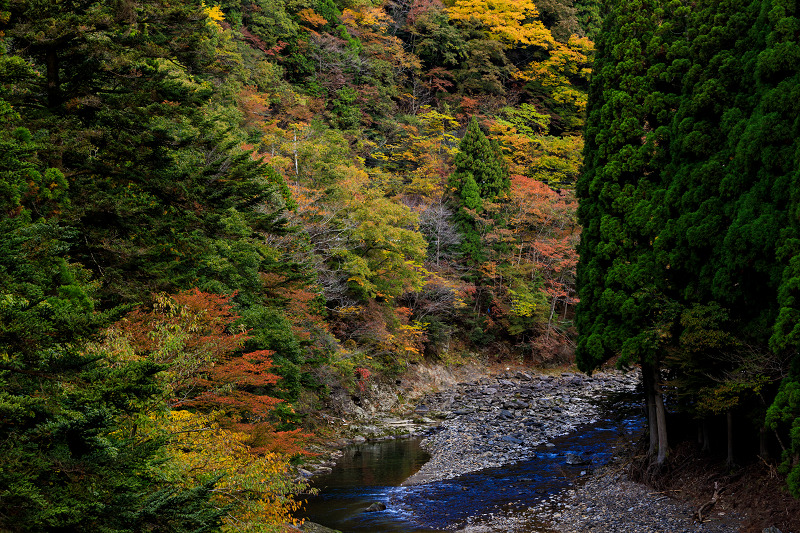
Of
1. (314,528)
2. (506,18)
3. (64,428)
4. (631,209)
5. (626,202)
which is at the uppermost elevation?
(506,18)

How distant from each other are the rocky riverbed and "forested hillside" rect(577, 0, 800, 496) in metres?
5.52

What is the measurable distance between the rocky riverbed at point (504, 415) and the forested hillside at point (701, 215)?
552cm

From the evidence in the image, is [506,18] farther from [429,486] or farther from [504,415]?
[429,486]

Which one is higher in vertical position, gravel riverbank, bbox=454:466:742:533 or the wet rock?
gravel riverbank, bbox=454:466:742:533

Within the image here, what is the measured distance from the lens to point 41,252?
6766 mm

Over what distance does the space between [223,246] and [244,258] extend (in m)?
1.02

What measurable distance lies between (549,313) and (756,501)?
2291 centimetres

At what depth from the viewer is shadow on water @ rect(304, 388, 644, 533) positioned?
13453 mm

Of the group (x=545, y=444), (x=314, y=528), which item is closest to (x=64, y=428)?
(x=314, y=528)

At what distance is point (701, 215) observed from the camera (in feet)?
38.4

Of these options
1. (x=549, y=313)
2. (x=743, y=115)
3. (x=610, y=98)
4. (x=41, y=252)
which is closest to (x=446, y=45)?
(x=549, y=313)

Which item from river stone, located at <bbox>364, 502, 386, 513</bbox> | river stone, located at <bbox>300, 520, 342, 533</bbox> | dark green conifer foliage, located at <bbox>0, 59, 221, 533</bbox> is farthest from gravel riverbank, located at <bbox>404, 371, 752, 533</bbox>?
dark green conifer foliage, located at <bbox>0, 59, 221, 533</bbox>

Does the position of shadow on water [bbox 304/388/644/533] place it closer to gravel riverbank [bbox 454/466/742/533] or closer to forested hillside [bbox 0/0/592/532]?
gravel riverbank [bbox 454/466/742/533]

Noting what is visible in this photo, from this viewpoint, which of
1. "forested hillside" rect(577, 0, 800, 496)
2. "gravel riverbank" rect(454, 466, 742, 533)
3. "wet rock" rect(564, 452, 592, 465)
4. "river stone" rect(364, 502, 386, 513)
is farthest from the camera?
"wet rock" rect(564, 452, 592, 465)
